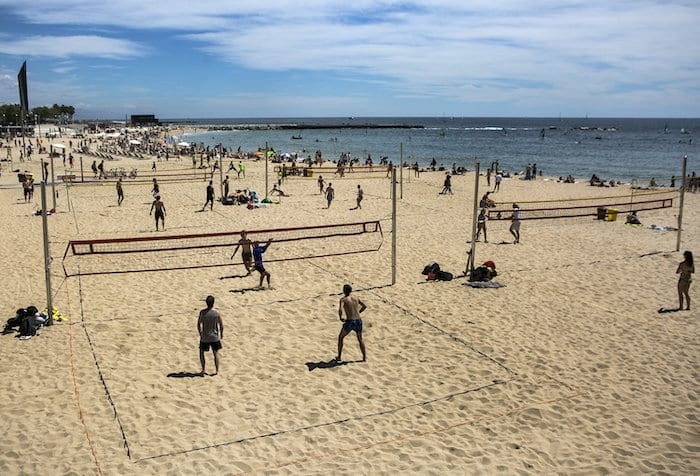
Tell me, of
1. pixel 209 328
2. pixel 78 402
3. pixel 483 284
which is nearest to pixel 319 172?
pixel 483 284

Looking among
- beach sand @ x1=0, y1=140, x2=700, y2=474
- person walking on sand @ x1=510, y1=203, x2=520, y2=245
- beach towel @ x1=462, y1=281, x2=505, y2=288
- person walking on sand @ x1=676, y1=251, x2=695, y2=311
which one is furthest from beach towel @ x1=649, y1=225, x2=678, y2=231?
beach towel @ x1=462, y1=281, x2=505, y2=288

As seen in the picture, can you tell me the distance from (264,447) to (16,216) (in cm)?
1916

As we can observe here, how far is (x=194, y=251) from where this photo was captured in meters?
16.4

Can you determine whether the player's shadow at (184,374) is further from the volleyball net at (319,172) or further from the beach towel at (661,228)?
the volleyball net at (319,172)

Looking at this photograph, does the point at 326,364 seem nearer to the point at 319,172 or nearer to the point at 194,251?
the point at 194,251

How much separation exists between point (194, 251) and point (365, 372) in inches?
372

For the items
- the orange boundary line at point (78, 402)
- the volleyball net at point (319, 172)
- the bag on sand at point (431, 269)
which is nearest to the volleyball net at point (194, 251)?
the bag on sand at point (431, 269)

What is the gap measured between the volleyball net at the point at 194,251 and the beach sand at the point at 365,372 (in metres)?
0.28

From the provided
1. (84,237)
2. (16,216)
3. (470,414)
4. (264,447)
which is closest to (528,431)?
(470,414)

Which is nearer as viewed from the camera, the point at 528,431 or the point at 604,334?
the point at 528,431

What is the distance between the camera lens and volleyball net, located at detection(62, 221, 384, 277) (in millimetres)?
14047

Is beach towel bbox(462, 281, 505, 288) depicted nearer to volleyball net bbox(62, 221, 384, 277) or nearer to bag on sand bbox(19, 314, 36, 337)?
volleyball net bbox(62, 221, 384, 277)

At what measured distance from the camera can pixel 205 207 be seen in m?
23.9

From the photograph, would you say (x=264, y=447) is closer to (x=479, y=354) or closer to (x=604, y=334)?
(x=479, y=354)
